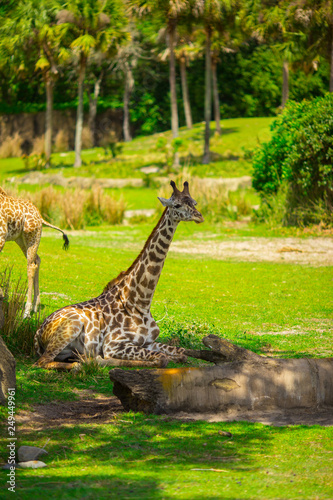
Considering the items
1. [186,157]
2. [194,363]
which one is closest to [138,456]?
[194,363]

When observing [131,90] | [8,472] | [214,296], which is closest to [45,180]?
[131,90]

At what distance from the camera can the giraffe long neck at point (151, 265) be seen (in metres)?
8.22

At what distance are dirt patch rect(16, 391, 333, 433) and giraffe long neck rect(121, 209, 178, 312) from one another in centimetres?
183

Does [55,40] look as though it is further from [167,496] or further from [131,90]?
[167,496]

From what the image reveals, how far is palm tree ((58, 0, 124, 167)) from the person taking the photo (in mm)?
39219

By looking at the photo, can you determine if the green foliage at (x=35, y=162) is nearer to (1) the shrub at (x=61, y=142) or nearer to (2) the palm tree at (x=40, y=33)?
(2) the palm tree at (x=40, y=33)

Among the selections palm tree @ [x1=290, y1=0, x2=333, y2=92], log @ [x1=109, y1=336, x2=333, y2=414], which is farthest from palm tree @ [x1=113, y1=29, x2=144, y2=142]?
log @ [x1=109, y1=336, x2=333, y2=414]

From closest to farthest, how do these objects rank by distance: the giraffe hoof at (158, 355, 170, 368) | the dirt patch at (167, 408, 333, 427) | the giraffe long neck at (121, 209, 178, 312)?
the dirt patch at (167, 408, 333, 427), the giraffe hoof at (158, 355, 170, 368), the giraffe long neck at (121, 209, 178, 312)

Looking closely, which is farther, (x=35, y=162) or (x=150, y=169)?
(x=35, y=162)

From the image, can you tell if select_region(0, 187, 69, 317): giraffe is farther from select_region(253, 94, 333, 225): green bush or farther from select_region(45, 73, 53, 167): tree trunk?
select_region(45, 73, 53, 167): tree trunk

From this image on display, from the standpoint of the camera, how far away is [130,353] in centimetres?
803

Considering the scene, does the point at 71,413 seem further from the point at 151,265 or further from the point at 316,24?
the point at 316,24

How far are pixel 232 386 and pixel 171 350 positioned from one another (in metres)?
2.11

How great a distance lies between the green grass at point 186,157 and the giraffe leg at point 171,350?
1066 inches
